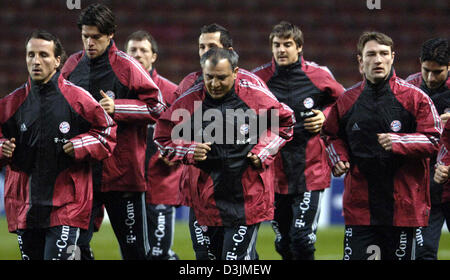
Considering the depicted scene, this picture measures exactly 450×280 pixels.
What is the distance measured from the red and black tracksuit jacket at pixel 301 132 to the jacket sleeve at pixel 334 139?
0.97 metres

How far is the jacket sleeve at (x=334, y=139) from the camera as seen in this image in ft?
18.0

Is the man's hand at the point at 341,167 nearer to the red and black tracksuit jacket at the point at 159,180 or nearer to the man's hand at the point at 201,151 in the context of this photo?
the man's hand at the point at 201,151

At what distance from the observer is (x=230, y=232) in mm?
5059

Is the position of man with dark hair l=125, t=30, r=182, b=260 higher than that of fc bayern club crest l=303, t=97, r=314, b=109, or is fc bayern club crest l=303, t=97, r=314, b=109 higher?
fc bayern club crest l=303, t=97, r=314, b=109

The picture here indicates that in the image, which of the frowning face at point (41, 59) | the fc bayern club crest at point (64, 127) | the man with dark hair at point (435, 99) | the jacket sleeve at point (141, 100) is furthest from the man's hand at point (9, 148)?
the man with dark hair at point (435, 99)

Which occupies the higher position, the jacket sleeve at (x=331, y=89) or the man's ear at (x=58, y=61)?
the man's ear at (x=58, y=61)

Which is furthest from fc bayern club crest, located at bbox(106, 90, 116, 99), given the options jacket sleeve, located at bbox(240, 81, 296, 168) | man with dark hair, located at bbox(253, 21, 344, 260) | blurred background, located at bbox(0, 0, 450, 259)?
blurred background, located at bbox(0, 0, 450, 259)

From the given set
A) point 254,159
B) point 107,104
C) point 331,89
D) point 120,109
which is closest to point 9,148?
point 107,104

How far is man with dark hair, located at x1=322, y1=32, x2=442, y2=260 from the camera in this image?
5375 millimetres

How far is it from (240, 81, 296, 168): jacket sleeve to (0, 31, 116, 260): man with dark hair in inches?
41.0

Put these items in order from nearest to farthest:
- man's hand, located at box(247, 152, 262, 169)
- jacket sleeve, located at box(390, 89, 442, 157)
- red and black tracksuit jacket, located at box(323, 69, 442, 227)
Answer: man's hand, located at box(247, 152, 262, 169) < jacket sleeve, located at box(390, 89, 442, 157) < red and black tracksuit jacket, located at box(323, 69, 442, 227)

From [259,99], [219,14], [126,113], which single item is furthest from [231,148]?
[219,14]

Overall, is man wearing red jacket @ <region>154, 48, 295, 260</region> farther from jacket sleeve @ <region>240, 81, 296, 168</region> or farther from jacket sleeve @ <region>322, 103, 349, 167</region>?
jacket sleeve @ <region>322, 103, 349, 167</region>

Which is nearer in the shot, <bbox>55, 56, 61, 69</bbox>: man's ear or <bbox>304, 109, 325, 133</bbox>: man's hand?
<bbox>55, 56, 61, 69</bbox>: man's ear
